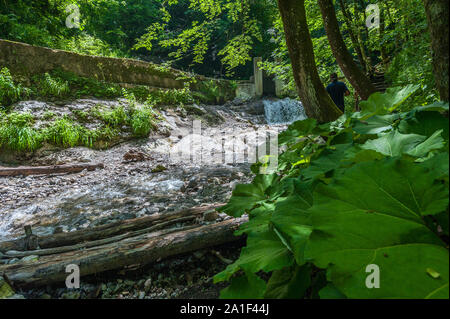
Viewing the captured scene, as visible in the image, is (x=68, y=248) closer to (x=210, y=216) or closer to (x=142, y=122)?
(x=210, y=216)

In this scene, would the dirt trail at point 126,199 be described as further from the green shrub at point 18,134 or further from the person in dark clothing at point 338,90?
the person in dark clothing at point 338,90

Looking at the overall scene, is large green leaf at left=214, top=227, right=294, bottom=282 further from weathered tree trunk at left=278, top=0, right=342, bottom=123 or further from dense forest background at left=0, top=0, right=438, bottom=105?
weathered tree trunk at left=278, top=0, right=342, bottom=123

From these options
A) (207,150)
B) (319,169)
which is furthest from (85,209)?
(207,150)

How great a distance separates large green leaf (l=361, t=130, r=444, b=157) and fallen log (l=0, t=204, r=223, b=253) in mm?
1798

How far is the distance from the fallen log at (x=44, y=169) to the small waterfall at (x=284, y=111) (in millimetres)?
9291

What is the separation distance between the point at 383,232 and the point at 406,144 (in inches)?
16.8

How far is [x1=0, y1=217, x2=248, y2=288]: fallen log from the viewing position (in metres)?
1.52

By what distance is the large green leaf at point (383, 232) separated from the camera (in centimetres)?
51

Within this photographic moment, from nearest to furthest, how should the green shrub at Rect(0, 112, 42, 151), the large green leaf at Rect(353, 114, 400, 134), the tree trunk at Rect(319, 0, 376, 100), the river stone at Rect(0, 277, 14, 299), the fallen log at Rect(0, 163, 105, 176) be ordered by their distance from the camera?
the large green leaf at Rect(353, 114, 400, 134)
the river stone at Rect(0, 277, 14, 299)
the tree trunk at Rect(319, 0, 376, 100)
the fallen log at Rect(0, 163, 105, 176)
the green shrub at Rect(0, 112, 42, 151)

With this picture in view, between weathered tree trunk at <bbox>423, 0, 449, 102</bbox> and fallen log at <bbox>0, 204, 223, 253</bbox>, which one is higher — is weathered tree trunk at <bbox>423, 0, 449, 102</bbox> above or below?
above

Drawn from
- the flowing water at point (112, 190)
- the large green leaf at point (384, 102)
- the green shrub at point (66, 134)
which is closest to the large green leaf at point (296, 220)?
the large green leaf at point (384, 102)

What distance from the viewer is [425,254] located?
52 cm

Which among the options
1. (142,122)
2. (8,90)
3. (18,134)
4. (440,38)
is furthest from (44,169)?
(440,38)

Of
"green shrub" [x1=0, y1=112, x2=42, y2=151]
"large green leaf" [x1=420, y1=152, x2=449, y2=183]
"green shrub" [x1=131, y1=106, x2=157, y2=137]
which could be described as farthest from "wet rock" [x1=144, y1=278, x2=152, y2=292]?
"green shrub" [x1=131, y1=106, x2=157, y2=137]
